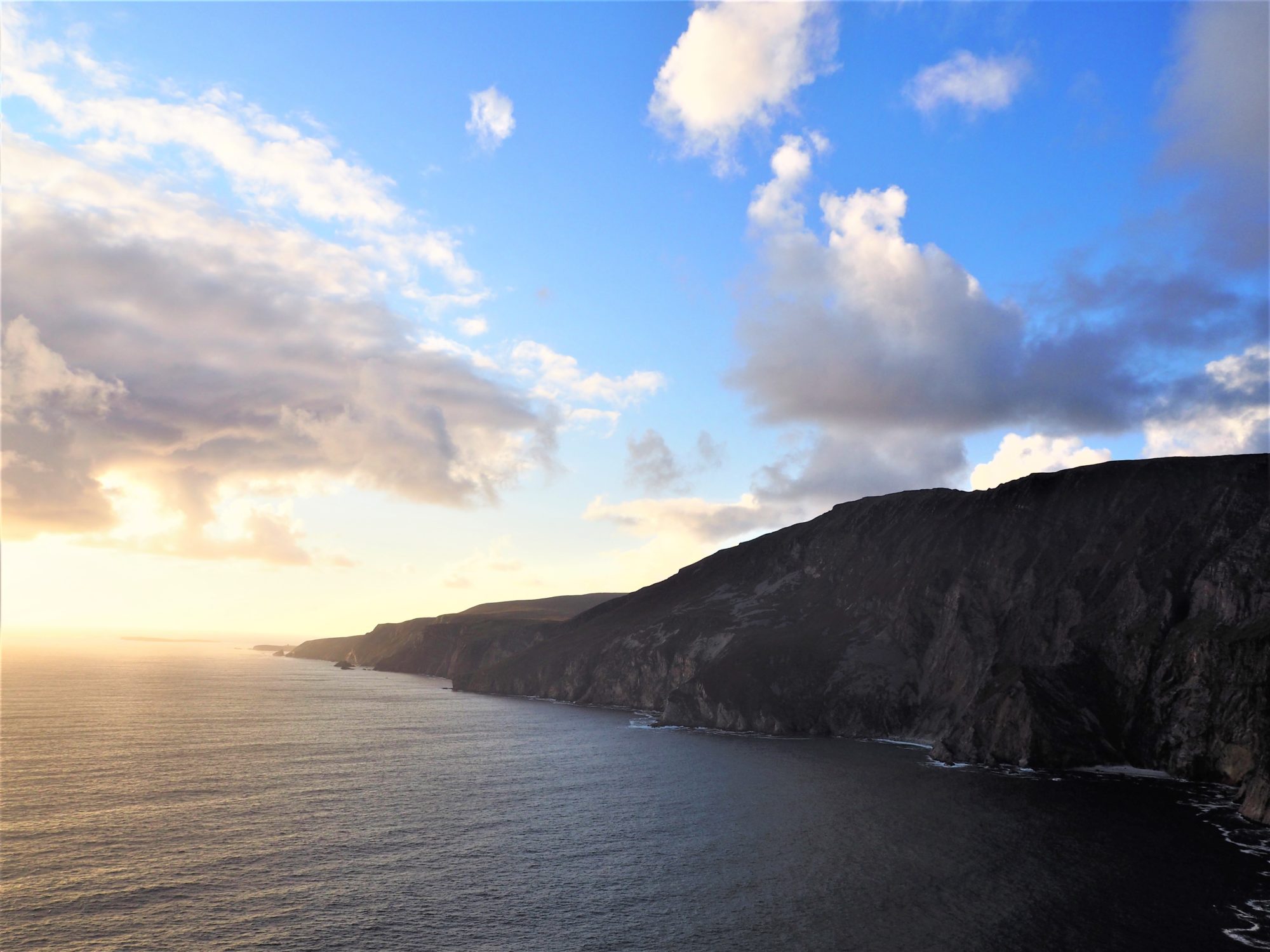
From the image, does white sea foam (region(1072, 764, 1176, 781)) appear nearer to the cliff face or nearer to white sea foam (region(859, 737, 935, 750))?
the cliff face

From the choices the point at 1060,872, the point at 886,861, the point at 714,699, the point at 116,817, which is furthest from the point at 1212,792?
the point at 116,817

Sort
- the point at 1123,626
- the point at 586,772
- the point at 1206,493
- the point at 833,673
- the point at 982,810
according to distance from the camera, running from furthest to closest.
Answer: the point at 833,673, the point at 1206,493, the point at 1123,626, the point at 586,772, the point at 982,810

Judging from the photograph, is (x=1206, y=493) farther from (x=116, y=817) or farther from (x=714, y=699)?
(x=116, y=817)

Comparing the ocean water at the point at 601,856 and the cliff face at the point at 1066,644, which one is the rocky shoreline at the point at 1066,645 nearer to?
the cliff face at the point at 1066,644

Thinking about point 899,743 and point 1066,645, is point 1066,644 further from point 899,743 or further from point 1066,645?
point 899,743

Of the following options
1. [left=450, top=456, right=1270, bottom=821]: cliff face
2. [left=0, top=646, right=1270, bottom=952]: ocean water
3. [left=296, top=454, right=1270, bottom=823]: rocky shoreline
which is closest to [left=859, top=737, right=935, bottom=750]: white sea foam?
A: [left=450, top=456, right=1270, bottom=821]: cliff face

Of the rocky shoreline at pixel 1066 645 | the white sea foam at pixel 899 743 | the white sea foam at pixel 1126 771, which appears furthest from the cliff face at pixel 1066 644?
the white sea foam at pixel 899 743
